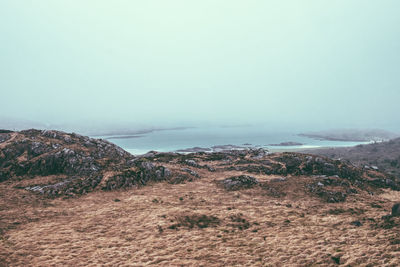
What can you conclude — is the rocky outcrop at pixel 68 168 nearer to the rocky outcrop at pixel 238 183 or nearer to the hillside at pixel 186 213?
the hillside at pixel 186 213

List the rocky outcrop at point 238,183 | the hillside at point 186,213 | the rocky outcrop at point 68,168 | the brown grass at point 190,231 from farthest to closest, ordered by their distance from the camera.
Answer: the rocky outcrop at point 238,183 → the rocky outcrop at point 68,168 → the hillside at point 186,213 → the brown grass at point 190,231

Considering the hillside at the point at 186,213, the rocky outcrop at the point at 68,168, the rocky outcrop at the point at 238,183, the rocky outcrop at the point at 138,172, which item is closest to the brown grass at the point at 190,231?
the hillside at the point at 186,213

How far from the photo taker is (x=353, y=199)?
1575 inches

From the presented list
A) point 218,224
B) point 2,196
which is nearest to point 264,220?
point 218,224

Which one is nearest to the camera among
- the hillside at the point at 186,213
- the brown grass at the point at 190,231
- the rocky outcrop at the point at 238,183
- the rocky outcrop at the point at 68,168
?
the brown grass at the point at 190,231

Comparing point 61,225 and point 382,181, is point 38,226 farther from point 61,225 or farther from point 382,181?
point 382,181

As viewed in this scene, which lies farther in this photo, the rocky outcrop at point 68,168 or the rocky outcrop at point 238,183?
the rocky outcrop at point 238,183

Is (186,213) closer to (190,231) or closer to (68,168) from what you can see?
(190,231)

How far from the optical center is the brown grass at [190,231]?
68.1ft

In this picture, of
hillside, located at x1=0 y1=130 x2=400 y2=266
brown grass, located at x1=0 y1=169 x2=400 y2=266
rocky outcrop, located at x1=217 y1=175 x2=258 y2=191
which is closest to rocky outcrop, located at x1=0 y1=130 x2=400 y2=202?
rocky outcrop, located at x1=217 y1=175 x2=258 y2=191

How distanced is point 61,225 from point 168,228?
51.2 feet

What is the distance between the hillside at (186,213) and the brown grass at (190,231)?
153 mm

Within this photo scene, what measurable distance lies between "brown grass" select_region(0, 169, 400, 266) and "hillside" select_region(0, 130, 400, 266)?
153mm

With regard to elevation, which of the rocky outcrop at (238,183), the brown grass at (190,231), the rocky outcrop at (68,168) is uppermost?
the rocky outcrop at (68,168)
